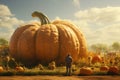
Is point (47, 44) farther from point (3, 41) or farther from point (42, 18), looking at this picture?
point (3, 41)

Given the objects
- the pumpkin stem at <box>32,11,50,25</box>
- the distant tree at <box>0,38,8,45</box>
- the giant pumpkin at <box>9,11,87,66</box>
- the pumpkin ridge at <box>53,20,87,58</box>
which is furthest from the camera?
the distant tree at <box>0,38,8,45</box>

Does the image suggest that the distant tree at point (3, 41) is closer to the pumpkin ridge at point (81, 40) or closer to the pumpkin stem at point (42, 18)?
the pumpkin stem at point (42, 18)

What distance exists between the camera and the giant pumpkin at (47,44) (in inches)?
764

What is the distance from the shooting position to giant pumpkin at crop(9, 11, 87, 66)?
63.7 feet

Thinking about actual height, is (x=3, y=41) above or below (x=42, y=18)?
above

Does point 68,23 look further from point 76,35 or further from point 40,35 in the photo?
point 40,35

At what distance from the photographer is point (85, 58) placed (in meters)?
21.5

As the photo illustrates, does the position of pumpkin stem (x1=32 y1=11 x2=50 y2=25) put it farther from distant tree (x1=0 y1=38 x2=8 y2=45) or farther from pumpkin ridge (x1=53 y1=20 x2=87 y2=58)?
distant tree (x1=0 y1=38 x2=8 y2=45)

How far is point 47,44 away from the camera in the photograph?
19.4 meters

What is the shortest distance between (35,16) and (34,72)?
776cm

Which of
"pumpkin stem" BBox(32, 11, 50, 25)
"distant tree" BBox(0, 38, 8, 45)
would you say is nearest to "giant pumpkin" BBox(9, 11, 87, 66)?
"pumpkin stem" BBox(32, 11, 50, 25)

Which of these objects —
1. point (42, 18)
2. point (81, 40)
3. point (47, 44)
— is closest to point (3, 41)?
point (42, 18)

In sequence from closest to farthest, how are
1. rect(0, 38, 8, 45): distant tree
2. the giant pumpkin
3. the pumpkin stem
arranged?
the giant pumpkin
the pumpkin stem
rect(0, 38, 8, 45): distant tree

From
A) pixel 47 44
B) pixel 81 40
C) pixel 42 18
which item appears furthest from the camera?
pixel 42 18
